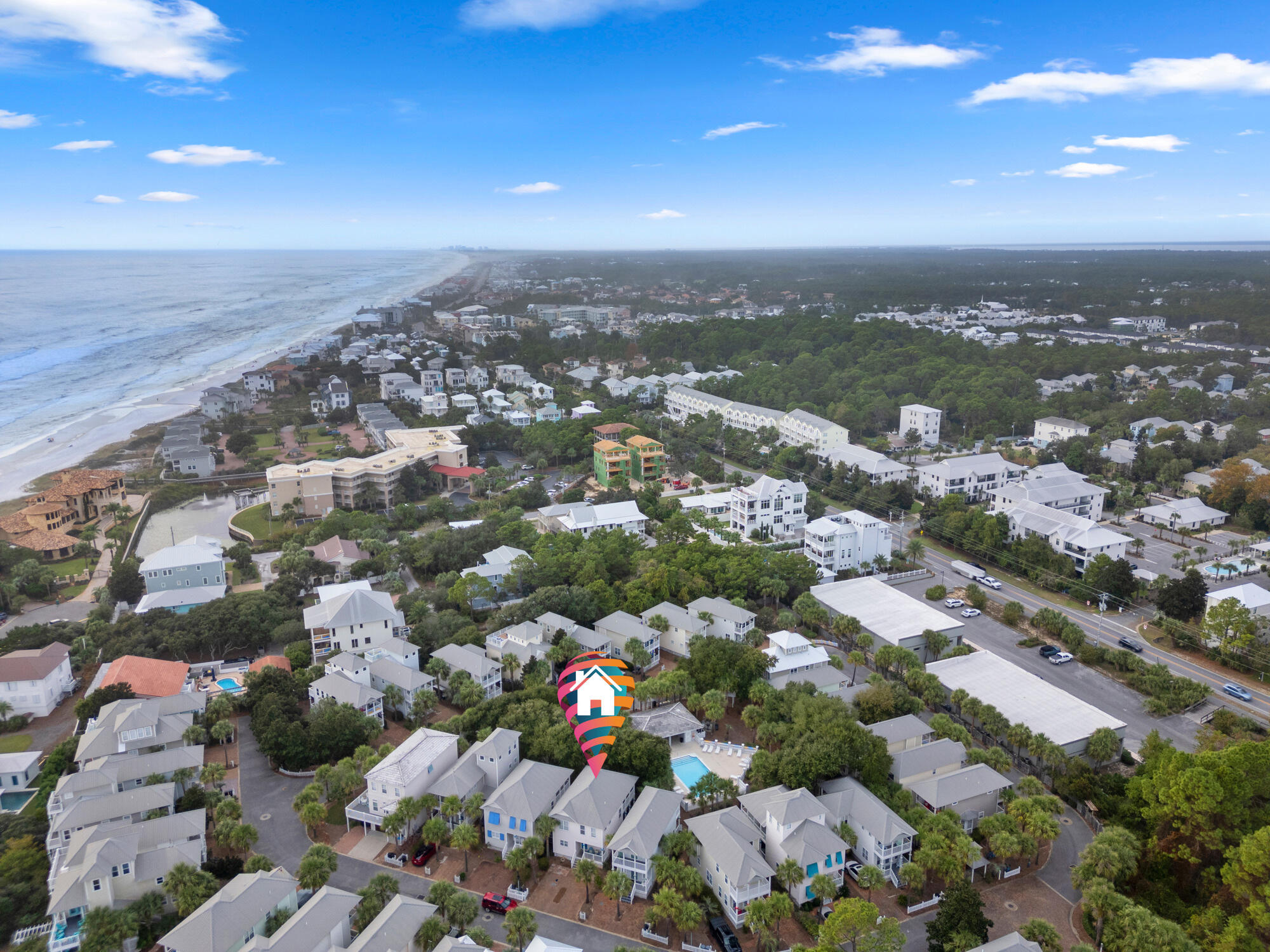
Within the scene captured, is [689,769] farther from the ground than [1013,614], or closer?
closer

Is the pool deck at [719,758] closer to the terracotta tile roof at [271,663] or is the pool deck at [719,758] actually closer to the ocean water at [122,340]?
the terracotta tile roof at [271,663]

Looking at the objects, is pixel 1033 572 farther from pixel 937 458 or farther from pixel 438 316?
pixel 438 316

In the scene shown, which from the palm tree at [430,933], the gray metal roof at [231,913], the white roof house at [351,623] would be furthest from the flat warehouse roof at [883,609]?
the gray metal roof at [231,913]

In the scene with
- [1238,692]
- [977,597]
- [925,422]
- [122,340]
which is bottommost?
[1238,692]

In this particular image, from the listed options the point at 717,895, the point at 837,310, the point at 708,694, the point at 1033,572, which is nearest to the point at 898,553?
the point at 1033,572

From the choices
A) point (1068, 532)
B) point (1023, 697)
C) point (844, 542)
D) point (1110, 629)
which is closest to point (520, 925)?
point (1023, 697)

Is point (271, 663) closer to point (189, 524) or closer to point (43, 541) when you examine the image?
point (43, 541)

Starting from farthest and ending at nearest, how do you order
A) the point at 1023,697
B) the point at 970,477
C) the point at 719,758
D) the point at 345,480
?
the point at 970,477 → the point at 345,480 → the point at 1023,697 → the point at 719,758
